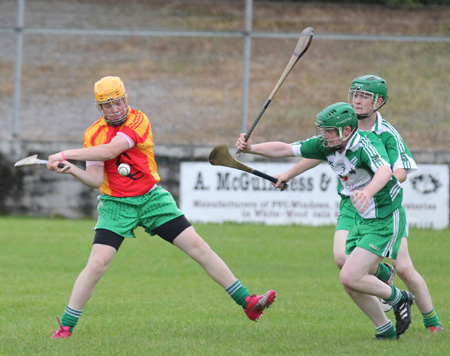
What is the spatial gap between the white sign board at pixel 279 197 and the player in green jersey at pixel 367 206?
701 centimetres

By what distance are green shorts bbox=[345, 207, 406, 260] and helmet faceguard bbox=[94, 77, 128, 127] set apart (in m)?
1.92

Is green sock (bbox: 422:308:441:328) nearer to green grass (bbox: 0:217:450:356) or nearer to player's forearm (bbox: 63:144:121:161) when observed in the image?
green grass (bbox: 0:217:450:356)

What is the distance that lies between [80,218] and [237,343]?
324 inches

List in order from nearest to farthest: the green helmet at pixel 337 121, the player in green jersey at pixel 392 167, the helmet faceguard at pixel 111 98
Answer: the green helmet at pixel 337 121 → the helmet faceguard at pixel 111 98 → the player in green jersey at pixel 392 167

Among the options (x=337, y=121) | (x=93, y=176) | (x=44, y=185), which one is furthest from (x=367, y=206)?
(x=44, y=185)

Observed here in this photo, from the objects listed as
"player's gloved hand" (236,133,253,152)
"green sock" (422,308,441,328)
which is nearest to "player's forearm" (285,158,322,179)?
"player's gloved hand" (236,133,253,152)

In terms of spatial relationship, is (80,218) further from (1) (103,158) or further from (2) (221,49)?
(1) (103,158)

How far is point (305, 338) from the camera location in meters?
6.02

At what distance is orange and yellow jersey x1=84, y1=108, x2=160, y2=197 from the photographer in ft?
20.3

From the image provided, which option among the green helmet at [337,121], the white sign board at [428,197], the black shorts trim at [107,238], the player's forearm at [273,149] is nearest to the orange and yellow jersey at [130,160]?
the black shorts trim at [107,238]

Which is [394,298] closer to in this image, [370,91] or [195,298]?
[370,91]

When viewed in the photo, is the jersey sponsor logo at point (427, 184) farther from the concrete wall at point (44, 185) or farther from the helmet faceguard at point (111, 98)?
the helmet faceguard at point (111, 98)

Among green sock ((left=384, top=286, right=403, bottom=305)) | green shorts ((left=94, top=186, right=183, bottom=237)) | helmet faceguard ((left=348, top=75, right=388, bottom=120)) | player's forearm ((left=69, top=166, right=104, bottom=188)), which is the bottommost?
green sock ((left=384, top=286, right=403, bottom=305))

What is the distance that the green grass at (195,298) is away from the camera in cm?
579
